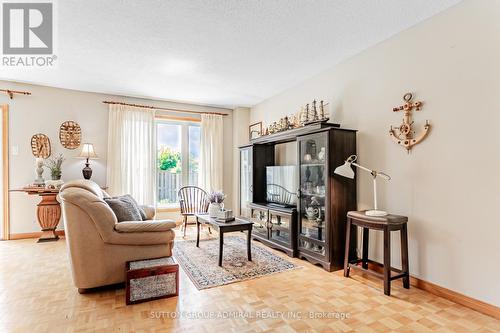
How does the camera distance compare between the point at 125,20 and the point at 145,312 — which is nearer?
the point at 145,312

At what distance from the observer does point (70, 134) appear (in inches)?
184

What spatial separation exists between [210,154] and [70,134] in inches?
101

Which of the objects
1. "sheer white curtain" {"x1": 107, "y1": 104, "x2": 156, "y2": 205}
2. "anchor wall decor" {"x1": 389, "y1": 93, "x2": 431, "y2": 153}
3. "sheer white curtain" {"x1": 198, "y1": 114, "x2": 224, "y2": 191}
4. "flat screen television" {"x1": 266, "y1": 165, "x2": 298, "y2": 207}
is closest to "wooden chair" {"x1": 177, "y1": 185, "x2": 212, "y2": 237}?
"sheer white curtain" {"x1": 198, "y1": 114, "x2": 224, "y2": 191}

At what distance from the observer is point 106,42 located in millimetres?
2938

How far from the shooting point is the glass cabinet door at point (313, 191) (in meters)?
3.14

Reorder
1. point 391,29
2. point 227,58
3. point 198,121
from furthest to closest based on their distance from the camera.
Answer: point 198,121 → point 227,58 → point 391,29

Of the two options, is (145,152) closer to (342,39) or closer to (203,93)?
(203,93)

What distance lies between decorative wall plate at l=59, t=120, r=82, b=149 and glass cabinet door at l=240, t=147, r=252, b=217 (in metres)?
2.96

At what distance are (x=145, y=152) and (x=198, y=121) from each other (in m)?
1.30

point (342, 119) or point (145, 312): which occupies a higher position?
point (342, 119)

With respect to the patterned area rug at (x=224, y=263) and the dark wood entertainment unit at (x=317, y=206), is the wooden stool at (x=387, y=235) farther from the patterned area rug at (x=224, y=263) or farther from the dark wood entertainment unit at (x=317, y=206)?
the patterned area rug at (x=224, y=263)

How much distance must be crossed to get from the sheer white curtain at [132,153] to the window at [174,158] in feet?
0.84

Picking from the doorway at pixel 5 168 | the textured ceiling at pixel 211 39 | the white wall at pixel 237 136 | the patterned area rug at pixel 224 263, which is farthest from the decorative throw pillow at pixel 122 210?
the white wall at pixel 237 136

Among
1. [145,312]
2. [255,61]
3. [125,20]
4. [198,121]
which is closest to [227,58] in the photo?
[255,61]
